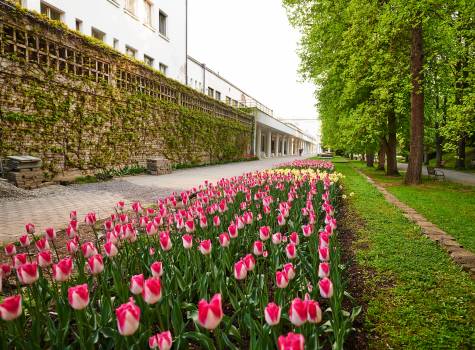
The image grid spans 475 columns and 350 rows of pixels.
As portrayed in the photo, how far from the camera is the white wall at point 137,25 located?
14.5 m

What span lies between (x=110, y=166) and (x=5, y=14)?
580cm

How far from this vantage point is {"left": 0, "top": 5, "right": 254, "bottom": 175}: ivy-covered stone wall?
8.93 metres

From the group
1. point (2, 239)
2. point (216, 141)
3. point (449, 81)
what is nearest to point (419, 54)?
point (449, 81)

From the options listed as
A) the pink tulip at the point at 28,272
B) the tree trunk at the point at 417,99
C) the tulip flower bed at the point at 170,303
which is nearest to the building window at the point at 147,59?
the tree trunk at the point at 417,99

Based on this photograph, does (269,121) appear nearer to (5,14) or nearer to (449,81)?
(449,81)

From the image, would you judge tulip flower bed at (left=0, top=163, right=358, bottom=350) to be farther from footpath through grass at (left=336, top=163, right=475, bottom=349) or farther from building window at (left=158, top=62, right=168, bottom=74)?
building window at (left=158, top=62, right=168, bottom=74)

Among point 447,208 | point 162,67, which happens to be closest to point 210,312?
point 447,208

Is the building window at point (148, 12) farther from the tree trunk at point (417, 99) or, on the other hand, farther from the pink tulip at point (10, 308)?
the pink tulip at point (10, 308)

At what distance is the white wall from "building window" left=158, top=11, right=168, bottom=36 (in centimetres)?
26

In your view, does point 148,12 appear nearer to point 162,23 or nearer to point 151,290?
point 162,23

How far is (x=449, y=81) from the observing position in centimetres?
1248

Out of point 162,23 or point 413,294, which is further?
point 162,23

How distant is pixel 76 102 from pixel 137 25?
9.63 m

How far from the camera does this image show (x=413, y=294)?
2688mm
